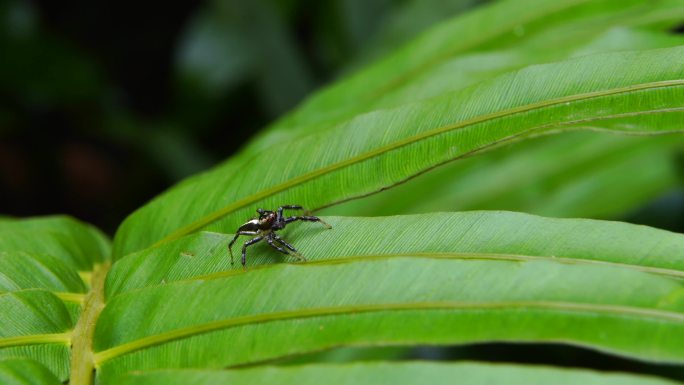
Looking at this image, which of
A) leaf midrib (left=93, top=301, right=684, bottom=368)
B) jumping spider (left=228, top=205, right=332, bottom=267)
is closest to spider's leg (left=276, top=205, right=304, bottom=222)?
jumping spider (left=228, top=205, right=332, bottom=267)

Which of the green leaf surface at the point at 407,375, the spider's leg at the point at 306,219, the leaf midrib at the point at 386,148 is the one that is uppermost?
the leaf midrib at the point at 386,148

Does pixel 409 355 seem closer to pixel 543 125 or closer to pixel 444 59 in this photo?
pixel 444 59

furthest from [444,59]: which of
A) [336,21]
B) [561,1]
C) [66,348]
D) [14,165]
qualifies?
[14,165]

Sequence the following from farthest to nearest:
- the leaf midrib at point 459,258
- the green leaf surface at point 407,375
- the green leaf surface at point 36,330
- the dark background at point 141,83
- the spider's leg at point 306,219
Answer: the dark background at point 141,83 → the spider's leg at point 306,219 → the green leaf surface at point 36,330 → the leaf midrib at point 459,258 → the green leaf surface at point 407,375

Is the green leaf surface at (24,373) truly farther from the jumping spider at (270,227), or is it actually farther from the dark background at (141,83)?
the dark background at (141,83)

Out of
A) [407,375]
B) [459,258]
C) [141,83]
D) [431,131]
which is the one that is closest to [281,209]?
[431,131]

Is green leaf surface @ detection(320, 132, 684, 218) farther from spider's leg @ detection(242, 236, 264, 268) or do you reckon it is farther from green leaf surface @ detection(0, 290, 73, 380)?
green leaf surface @ detection(0, 290, 73, 380)

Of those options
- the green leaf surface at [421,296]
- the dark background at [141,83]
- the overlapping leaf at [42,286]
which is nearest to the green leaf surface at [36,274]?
the overlapping leaf at [42,286]
